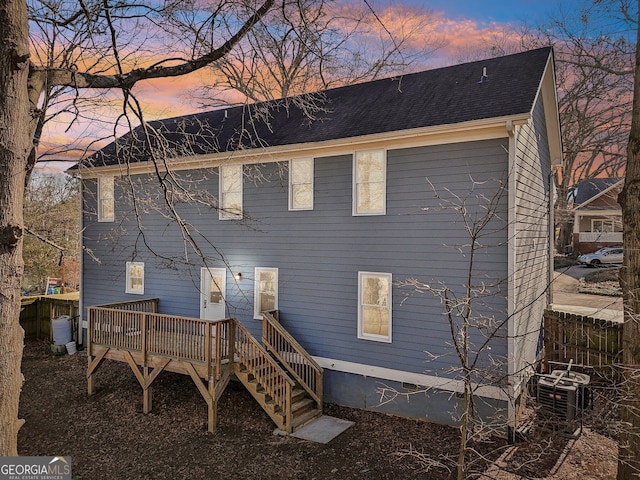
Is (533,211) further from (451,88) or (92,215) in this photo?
(92,215)

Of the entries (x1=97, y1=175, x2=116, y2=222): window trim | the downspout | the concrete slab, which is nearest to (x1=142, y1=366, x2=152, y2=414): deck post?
the concrete slab

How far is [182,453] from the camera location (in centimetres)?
710

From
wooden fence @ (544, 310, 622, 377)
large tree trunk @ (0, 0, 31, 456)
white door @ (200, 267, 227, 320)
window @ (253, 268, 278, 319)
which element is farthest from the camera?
white door @ (200, 267, 227, 320)

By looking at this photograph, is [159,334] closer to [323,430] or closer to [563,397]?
[323,430]

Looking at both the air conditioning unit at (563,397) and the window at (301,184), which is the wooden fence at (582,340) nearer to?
the air conditioning unit at (563,397)

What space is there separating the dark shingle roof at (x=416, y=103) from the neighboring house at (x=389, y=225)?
49 mm

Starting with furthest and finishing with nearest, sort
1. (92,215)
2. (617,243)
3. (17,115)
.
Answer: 1. (617,243)
2. (92,215)
3. (17,115)

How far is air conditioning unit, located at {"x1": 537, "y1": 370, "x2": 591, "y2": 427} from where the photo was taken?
684cm

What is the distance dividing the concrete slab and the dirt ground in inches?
5.5

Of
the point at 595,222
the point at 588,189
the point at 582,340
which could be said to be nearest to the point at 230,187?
the point at 582,340

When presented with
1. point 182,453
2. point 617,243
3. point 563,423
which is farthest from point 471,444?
point 617,243

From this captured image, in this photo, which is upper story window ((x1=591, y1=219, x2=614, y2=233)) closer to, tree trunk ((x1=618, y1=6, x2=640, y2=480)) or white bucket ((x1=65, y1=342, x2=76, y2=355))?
tree trunk ((x1=618, y1=6, x2=640, y2=480))

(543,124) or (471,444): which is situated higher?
(543,124)

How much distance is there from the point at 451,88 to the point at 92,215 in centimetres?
1098
